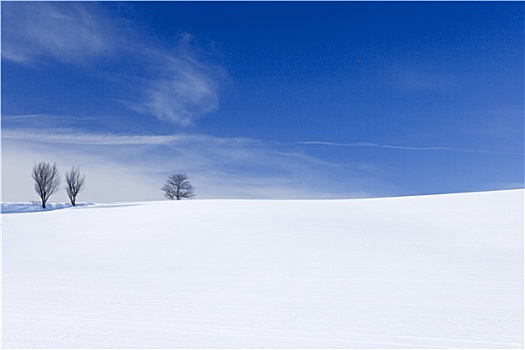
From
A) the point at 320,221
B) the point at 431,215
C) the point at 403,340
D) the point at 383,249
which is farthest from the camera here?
the point at 431,215

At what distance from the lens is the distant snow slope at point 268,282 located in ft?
21.3

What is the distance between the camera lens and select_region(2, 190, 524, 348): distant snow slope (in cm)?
650

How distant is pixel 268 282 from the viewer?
10.8 meters

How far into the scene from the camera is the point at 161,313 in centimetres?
778

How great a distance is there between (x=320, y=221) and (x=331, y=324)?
1457 centimetres

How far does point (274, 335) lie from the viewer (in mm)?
6418

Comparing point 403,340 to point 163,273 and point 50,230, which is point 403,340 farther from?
point 50,230

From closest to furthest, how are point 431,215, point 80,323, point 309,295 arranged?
point 80,323
point 309,295
point 431,215

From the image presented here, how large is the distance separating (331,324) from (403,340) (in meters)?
1.25

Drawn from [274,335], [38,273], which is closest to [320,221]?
[38,273]

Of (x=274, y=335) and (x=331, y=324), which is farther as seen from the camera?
(x=331, y=324)

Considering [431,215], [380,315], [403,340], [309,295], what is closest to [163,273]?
[309,295]

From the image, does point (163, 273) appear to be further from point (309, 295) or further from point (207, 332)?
point (207, 332)

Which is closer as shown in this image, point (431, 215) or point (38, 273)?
point (38, 273)
